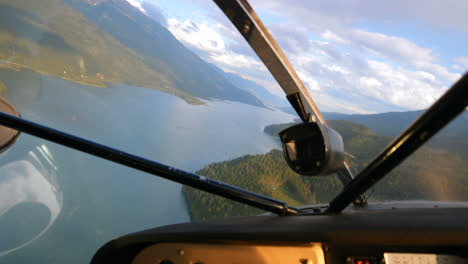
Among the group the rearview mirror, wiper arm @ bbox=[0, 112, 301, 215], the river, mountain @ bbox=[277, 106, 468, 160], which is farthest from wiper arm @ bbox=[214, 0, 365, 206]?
the river

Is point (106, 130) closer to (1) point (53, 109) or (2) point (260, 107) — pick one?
(1) point (53, 109)

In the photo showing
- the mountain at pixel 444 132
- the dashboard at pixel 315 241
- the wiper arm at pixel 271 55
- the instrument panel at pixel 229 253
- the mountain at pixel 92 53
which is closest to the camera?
the dashboard at pixel 315 241

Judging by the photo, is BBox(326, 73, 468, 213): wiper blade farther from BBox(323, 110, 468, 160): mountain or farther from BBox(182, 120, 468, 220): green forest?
BBox(323, 110, 468, 160): mountain

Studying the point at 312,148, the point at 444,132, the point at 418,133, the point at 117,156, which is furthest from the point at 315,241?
the point at 444,132

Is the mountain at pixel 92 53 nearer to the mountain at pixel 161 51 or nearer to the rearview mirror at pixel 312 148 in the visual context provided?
the mountain at pixel 161 51

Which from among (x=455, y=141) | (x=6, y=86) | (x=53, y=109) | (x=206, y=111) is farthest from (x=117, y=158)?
(x=6, y=86)

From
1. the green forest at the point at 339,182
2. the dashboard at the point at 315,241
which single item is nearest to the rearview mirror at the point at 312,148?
the green forest at the point at 339,182

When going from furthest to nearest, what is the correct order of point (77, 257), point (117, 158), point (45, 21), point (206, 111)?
point (45, 21) → point (206, 111) → point (77, 257) → point (117, 158)
